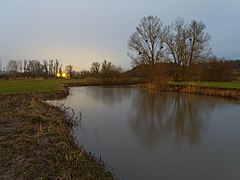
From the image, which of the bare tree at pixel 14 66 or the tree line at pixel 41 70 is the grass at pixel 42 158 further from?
the bare tree at pixel 14 66

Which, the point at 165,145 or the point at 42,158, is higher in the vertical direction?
the point at 42,158

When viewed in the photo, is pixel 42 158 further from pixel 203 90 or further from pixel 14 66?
pixel 14 66

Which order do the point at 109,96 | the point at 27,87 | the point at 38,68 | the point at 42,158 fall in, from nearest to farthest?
the point at 42,158, the point at 109,96, the point at 27,87, the point at 38,68

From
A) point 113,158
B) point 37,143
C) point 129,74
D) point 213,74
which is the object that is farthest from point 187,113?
point 129,74

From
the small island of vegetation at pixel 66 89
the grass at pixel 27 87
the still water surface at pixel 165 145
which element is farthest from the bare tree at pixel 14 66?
the still water surface at pixel 165 145

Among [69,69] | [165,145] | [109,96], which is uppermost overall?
[69,69]

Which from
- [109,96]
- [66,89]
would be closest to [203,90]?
[109,96]

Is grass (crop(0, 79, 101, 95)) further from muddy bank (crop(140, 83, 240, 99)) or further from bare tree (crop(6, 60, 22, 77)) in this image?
bare tree (crop(6, 60, 22, 77))

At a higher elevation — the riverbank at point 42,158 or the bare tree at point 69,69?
the bare tree at point 69,69

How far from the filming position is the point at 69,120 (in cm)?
694

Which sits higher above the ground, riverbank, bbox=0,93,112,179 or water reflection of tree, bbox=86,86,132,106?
riverbank, bbox=0,93,112,179

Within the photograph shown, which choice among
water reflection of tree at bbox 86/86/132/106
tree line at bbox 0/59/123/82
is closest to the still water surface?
water reflection of tree at bbox 86/86/132/106

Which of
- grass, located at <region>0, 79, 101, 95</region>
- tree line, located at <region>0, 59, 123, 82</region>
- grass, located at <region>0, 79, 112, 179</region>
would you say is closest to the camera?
grass, located at <region>0, 79, 112, 179</region>

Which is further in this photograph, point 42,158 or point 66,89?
point 66,89
